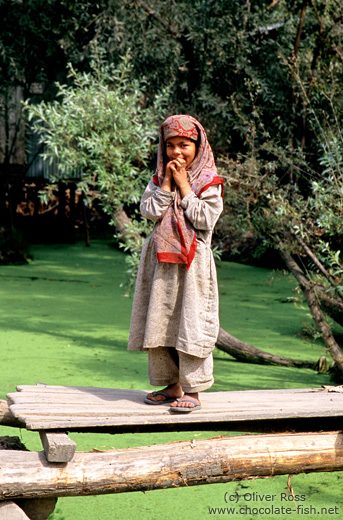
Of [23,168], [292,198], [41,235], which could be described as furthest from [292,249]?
[23,168]

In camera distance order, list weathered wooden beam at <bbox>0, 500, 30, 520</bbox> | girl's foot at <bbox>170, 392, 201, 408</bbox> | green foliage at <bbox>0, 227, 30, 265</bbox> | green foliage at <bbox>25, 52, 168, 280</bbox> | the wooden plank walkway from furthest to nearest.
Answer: green foliage at <bbox>0, 227, 30, 265</bbox>
green foliage at <bbox>25, 52, 168, 280</bbox>
girl's foot at <bbox>170, 392, 201, 408</bbox>
the wooden plank walkway
weathered wooden beam at <bbox>0, 500, 30, 520</bbox>

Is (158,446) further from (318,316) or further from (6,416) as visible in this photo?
(318,316)

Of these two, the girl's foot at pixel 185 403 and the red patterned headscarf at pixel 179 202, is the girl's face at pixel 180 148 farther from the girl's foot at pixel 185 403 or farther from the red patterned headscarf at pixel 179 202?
the girl's foot at pixel 185 403

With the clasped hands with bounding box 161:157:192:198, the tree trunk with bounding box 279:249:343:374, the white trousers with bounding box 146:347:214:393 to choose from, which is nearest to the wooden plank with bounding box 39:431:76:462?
the white trousers with bounding box 146:347:214:393

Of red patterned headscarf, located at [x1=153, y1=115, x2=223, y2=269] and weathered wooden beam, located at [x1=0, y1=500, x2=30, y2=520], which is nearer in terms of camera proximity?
weathered wooden beam, located at [x1=0, y1=500, x2=30, y2=520]

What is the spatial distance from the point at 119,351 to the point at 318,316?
5.55 ft

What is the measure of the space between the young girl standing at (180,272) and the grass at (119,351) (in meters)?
0.72

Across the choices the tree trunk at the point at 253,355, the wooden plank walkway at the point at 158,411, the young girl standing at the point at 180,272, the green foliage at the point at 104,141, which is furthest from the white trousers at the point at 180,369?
the green foliage at the point at 104,141

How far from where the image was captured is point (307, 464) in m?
2.95

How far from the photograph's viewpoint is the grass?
134 inches

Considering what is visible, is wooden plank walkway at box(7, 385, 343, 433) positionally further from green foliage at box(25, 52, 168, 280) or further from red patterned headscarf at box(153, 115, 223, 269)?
green foliage at box(25, 52, 168, 280)

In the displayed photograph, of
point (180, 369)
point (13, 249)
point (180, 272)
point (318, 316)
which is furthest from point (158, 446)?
point (13, 249)

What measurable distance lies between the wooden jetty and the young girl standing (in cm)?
16

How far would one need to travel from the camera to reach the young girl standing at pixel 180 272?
2.92 metres
